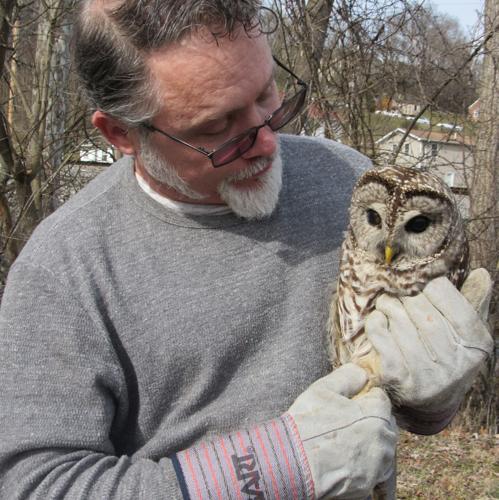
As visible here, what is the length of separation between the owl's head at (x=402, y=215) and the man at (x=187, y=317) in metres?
0.19

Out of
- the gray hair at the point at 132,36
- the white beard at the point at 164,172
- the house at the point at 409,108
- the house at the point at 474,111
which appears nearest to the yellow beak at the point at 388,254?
the white beard at the point at 164,172

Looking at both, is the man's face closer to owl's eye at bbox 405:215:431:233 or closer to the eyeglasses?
the eyeglasses

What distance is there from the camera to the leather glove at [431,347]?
1.67 meters

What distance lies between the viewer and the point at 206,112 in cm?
169

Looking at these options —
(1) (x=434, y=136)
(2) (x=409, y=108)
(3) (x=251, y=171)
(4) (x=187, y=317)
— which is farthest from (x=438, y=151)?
(4) (x=187, y=317)

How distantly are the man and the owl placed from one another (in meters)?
0.14

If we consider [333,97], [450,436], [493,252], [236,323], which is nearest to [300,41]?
[333,97]

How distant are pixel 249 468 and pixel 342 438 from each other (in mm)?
248

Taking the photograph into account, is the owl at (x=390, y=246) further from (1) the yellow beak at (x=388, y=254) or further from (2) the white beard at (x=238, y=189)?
(2) the white beard at (x=238, y=189)

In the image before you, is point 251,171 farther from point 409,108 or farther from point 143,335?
point 409,108

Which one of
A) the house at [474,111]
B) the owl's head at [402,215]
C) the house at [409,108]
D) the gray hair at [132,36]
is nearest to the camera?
the gray hair at [132,36]

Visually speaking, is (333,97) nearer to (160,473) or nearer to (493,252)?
(493,252)

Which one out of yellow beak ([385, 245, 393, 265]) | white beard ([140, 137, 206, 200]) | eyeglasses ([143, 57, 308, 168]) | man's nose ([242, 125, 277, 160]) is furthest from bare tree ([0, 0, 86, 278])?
yellow beak ([385, 245, 393, 265])

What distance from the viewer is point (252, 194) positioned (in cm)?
180
